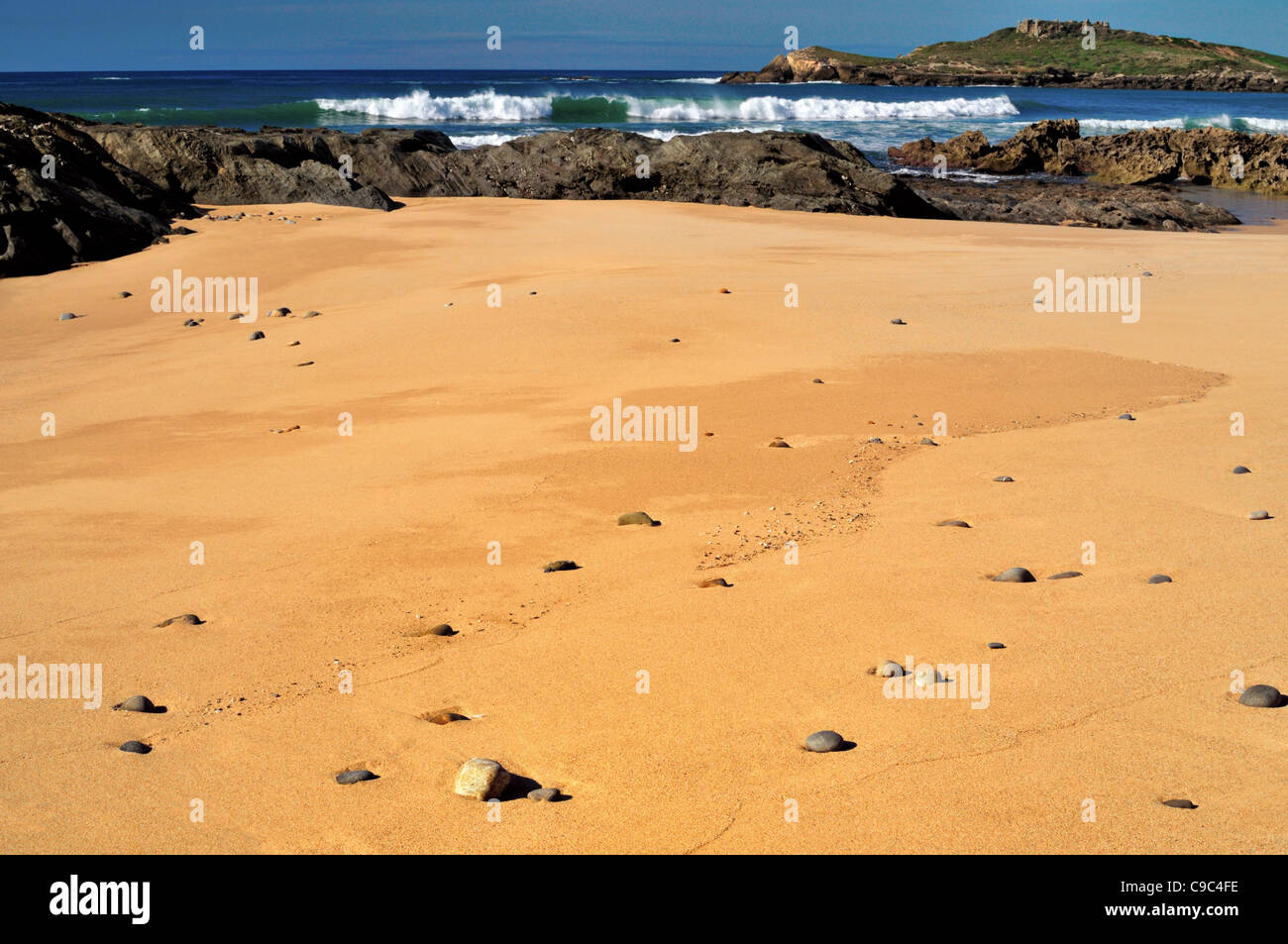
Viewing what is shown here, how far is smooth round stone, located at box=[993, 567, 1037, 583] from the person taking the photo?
3.94 metres

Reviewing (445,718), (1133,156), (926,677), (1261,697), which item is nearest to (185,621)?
(445,718)

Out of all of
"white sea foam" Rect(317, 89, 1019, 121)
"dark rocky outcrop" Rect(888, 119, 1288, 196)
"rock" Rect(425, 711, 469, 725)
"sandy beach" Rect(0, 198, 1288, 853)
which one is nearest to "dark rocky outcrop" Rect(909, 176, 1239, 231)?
"dark rocky outcrop" Rect(888, 119, 1288, 196)

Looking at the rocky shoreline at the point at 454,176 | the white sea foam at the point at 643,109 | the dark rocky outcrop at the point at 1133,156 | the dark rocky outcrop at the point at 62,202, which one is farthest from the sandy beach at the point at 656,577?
the white sea foam at the point at 643,109

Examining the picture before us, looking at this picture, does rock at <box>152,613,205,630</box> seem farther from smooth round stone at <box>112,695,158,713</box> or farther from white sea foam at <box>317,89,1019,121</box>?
white sea foam at <box>317,89,1019,121</box>

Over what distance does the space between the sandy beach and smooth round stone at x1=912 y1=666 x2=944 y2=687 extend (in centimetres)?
9

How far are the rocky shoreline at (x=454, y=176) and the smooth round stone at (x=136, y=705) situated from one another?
434 inches

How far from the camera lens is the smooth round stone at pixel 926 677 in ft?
10.5

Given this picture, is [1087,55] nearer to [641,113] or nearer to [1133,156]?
[641,113]

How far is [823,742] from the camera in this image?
9.51 ft

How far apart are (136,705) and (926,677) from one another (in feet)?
7.78

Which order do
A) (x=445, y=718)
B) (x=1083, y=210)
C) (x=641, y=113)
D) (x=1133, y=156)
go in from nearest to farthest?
(x=445, y=718), (x=1083, y=210), (x=1133, y=156), (x=641, y=113)

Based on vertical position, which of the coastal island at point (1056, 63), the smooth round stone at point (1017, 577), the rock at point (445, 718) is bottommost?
the rock at point (445, 718)

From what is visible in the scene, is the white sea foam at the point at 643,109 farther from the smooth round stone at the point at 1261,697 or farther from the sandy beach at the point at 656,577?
the smooth round stone at the point at 1261,697

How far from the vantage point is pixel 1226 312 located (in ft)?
29.5
